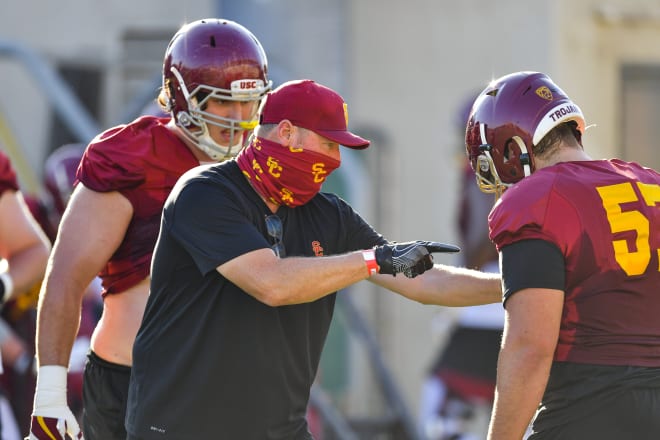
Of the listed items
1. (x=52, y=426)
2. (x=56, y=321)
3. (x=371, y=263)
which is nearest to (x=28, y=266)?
(x=56, y=321)

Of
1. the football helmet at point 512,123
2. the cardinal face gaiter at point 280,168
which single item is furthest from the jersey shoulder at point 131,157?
the football helmet at point 512,123

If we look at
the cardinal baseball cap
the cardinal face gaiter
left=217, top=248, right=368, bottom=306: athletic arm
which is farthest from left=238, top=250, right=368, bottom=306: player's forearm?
the cardinal baseball cap

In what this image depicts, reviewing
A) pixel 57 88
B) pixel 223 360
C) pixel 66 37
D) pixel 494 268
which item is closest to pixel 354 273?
pixel 223 360

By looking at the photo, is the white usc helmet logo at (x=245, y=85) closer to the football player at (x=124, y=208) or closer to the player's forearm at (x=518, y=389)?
the football player at (x=124, y=208)

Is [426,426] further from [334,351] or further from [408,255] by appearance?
[408,255]

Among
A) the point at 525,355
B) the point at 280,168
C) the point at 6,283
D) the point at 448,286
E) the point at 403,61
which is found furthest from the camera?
the point at 403,61

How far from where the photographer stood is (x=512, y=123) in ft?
13.4

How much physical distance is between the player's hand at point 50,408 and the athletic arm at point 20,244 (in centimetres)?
108

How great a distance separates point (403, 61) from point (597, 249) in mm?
8042

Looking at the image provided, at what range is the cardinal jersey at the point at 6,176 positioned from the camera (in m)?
5.73

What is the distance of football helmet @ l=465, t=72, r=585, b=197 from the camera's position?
13.3 feet

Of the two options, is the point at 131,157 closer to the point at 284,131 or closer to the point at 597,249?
the point at 284,131

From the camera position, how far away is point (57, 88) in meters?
8.80

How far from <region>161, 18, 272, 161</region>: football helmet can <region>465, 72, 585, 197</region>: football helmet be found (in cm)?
98
